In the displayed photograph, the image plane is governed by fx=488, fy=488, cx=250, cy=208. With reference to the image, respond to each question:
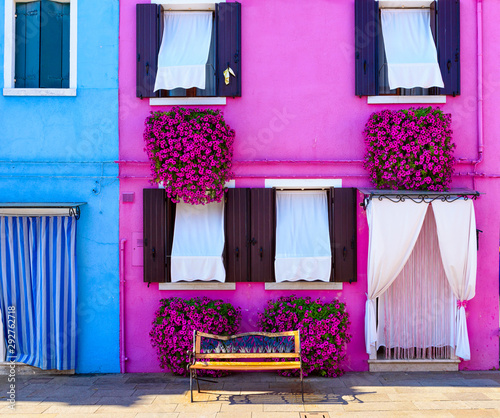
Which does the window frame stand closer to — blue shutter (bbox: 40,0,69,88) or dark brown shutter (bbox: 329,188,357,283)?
blue shutter (bbox: 40,0,69,88)

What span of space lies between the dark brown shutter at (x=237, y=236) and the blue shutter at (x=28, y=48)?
3.79 metres

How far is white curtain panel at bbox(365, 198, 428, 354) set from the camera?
7242mm

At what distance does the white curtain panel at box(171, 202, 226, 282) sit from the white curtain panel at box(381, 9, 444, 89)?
350 centimetres

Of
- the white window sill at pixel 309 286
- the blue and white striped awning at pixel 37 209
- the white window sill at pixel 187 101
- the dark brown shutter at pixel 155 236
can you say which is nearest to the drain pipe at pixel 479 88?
the white window sill at pixel 309 286

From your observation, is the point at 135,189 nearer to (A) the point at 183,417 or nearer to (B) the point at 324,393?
(A) the point at 183,417

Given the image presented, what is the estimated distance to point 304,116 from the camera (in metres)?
7.84

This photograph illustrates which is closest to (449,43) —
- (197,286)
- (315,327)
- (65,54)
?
(315,327)

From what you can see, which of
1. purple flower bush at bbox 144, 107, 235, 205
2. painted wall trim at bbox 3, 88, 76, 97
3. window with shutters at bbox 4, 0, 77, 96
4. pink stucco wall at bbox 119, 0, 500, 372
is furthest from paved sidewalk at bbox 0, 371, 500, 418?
window with shutters at bbox 4, 0, 77, 96

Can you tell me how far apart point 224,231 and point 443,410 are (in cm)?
391

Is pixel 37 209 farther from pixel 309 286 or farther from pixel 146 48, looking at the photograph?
pixel 309 286

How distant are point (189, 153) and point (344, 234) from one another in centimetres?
272

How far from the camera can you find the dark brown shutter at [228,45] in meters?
7.73

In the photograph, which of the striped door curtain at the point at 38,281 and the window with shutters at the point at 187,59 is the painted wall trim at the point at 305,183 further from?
the striped door curtain at the point at 38,281

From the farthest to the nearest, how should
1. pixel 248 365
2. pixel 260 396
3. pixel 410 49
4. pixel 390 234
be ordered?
pixel 410 49
pixel 390 234
pixel 260 396
pixel 248 365
